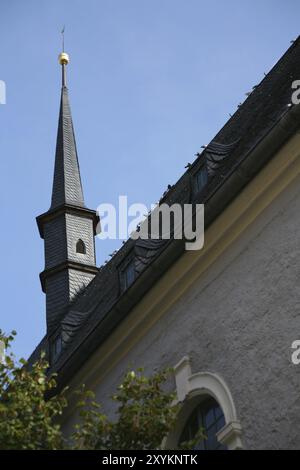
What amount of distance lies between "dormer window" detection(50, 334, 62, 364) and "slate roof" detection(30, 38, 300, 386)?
0.33m

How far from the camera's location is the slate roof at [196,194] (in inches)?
614

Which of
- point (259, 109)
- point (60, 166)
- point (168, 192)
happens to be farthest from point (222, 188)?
point (60, 166)

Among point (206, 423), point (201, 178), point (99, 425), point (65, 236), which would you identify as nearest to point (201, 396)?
point (206, 423)

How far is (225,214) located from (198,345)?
5.54ft

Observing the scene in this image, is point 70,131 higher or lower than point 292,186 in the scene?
higher

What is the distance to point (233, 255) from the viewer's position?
14.9m

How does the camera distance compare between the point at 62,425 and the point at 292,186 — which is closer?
the point at 292,186

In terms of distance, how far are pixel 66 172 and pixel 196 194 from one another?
10012mm

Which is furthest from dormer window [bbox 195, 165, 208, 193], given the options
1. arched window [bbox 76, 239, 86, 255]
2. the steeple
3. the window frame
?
arched window [bbox 76, 239, 86, 255]

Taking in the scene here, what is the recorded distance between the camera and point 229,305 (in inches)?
573

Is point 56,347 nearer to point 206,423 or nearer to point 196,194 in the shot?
point 196,194

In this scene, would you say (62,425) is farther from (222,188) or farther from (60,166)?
(60,166)
